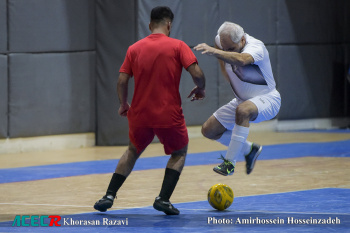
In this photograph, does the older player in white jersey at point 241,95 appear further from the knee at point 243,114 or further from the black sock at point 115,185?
the black sock at point 115,185

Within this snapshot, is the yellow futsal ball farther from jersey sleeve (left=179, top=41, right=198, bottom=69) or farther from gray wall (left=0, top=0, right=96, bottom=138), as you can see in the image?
gray wall (left=0, top=0, right=96, bottom=138)

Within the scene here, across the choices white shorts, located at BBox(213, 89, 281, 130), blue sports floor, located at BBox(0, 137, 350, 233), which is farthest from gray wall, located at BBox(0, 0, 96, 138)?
blue sports floor, located at BBox(0, 137, 350, 233)

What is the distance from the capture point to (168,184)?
8.64 m

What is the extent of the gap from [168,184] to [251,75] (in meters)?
1.76

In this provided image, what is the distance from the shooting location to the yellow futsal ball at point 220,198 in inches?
350

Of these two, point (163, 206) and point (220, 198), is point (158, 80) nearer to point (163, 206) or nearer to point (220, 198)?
point (163, 206)

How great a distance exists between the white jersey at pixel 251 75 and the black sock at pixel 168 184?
149 centimetres

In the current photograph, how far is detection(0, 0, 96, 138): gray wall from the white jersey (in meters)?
6.44

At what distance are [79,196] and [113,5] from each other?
6.47 metres

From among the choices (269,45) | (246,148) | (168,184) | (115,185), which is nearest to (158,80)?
(168,184)

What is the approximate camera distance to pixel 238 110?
9.24 metres

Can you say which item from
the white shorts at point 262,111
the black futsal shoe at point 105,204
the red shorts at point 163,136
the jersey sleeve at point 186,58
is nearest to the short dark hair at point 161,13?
the jersey sleeve at point 186,58

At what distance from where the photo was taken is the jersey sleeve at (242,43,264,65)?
30.3 ft

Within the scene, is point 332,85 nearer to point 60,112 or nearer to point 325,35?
point 325,35
